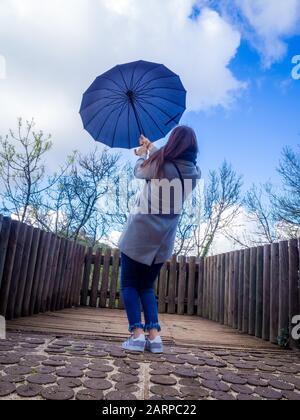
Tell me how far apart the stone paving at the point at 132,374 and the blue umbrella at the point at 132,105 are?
1938mm

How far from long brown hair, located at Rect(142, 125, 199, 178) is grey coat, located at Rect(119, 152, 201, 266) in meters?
0.05

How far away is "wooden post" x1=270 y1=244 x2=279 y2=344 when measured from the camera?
338cm

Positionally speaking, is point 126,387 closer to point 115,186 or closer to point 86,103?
point 86,103

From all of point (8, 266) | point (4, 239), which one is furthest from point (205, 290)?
point (4, 239)

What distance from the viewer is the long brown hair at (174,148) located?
91.8 inches

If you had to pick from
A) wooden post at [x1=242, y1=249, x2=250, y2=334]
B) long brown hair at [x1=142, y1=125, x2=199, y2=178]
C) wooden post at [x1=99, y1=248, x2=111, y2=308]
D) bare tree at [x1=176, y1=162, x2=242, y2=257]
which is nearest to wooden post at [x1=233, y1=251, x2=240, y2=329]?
wooden post at [x1=242, y1=249, x2=250, y2=334]

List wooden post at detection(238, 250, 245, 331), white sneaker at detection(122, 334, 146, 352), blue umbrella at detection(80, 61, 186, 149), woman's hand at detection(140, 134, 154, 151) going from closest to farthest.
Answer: white sneaker at detection(122, 334, 146, 352), woman's hand at detection(140, 134, 154, 151), blue umbrella at detection(80, 61, 186, 149), wooden post at detection(238, 250, 245, 331)

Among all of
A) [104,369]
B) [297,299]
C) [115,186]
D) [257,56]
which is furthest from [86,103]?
[115,186]

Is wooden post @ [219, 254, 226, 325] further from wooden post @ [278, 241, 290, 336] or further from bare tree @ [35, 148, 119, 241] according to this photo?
bare tree @ [35, 148, 119, 241]

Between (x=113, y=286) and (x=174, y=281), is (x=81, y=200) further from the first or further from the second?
(x=174, y=281)

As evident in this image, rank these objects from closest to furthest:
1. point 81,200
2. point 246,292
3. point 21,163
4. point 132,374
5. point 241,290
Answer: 1. point 132,374
2. point 246,292
3. point 241,290
4. point 21,163
5. point 81,200

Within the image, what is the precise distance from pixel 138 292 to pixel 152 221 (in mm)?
611

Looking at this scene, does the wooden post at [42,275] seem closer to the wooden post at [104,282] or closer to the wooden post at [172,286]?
the wooden post at [104,282]

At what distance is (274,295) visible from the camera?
350cm
